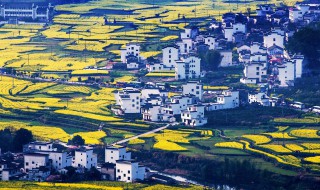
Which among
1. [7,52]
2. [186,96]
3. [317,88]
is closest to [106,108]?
[186,96]

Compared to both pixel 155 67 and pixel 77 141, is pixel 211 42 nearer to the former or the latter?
pixel 155 67

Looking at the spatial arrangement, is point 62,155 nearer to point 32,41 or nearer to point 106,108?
point 106,108

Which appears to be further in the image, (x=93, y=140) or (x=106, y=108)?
(x=106, y=108)

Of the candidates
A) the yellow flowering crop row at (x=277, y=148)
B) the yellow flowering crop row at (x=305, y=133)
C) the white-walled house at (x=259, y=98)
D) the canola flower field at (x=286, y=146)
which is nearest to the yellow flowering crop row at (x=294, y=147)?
the canola flower field at (x=286, y=146)

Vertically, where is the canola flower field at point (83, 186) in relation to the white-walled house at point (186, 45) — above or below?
below

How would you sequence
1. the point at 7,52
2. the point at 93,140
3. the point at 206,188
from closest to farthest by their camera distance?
1. the point at 206,188
2. the point at 93,140
3. the point at 7,52

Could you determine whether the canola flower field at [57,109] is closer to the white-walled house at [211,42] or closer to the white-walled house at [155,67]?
Answer: the white-walled house at [155,67]

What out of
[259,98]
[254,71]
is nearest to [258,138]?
[259,98]
